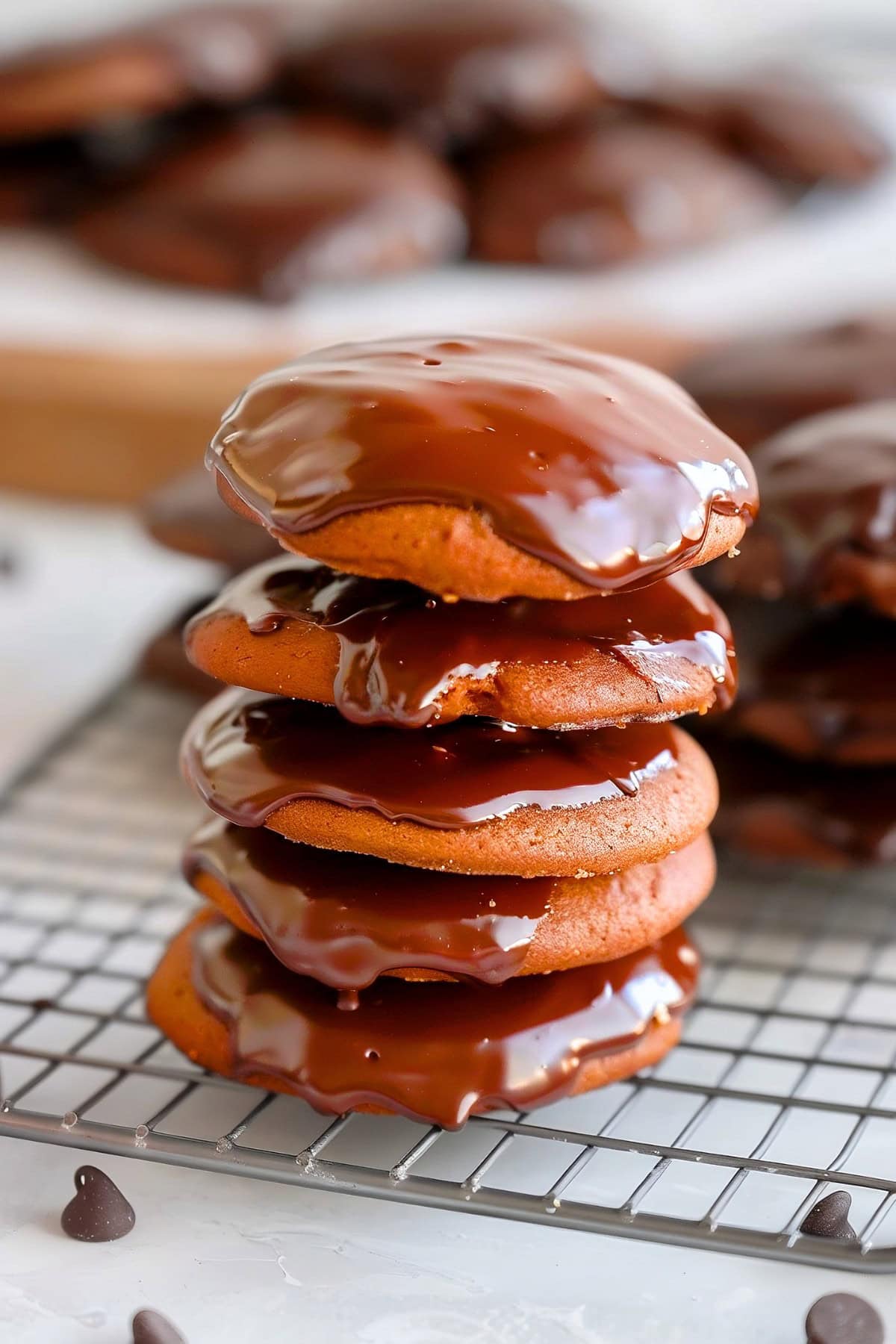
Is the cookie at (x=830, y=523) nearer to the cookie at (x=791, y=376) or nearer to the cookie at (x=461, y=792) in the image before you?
the cookie at (x=791, y=376)

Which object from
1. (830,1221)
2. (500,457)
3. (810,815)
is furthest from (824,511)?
(830,1221)

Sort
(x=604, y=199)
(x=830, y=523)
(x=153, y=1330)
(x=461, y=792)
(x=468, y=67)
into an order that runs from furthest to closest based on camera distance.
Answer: (x=468, y=67) < (x=604, y=199) < (x=830, y=523) < (x=461, y=792) < (x=153, y=1330)

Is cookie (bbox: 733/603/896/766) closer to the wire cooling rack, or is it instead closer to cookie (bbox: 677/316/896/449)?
the wire cooling rack

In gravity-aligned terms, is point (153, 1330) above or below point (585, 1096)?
above

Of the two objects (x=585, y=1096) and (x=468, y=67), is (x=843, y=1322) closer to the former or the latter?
(x=585, y=1096)

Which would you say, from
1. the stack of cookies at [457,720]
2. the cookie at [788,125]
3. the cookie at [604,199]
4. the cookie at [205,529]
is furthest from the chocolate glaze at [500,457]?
the cookie at [788,125]

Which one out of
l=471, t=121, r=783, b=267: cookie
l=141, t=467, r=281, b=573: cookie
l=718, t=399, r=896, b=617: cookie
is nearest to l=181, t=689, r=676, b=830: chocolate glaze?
l=718, t=399, r=896, b=617: cookie

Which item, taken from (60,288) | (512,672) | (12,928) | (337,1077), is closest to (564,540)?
(512,672)
